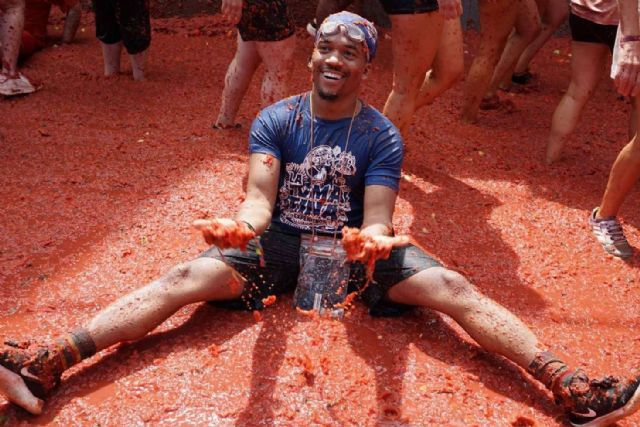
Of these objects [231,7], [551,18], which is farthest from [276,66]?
[551,18]

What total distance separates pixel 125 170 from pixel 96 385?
7.36 ft

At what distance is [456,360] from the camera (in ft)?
10.0

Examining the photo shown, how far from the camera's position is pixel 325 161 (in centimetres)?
319

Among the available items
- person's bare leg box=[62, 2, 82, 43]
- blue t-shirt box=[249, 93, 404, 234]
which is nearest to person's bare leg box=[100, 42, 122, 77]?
person's bare leg box=[62, 2, 82, 43]

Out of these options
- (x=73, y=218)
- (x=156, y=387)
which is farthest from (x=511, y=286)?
(x=73, y=218)

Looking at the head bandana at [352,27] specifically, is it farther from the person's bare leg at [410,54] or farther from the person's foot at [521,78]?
the person's foot at [521,78]

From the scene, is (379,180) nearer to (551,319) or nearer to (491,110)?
(551,319)

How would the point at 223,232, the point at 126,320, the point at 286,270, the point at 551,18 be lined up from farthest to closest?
1. the point at 551,18
2. the point at 286,270
3. the point at 126,320
4. the point at 223,232

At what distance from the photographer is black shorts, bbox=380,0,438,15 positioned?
4148mm

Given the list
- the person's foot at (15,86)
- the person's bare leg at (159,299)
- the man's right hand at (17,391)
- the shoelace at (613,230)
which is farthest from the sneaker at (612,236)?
the person's foot at (15,86)

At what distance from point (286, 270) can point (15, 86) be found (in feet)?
13.2

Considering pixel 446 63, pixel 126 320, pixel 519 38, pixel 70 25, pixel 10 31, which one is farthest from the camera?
pixel 70 25

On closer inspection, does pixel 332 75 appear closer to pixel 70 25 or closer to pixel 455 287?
pixel 455 287

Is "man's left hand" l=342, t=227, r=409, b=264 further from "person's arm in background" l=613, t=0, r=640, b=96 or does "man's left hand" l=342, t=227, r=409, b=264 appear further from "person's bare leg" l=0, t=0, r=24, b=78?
"person's bare leg" l=0, t=0, r=24, b=78
